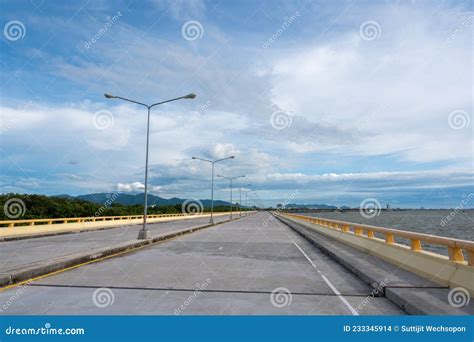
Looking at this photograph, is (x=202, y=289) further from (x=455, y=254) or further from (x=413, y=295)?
(x=455, y=254)

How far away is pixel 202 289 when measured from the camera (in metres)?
10.1

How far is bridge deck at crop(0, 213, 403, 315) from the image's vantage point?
8125 millimetres

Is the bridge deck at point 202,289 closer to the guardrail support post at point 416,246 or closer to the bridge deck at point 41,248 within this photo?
the guardrail support post at point 416,246

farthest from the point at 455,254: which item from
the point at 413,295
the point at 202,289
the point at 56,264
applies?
the point at 56,264

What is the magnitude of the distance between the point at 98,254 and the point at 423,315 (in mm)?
12232

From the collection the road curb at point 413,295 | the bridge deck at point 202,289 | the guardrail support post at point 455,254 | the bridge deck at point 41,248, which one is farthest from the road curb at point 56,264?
the guardrail support post at point 455,254

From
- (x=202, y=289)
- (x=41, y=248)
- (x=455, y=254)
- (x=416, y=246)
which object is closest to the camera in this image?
(x=455, y=254)

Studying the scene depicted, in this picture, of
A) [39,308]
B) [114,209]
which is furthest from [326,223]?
[114,209]

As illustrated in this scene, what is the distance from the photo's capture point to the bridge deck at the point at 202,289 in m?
8.12

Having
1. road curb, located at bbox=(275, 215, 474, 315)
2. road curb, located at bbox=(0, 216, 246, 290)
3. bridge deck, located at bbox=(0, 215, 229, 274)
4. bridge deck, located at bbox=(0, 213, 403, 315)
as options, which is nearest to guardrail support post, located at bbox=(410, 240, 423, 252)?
road curb, located at bbox=(275, 215, 474, 315)

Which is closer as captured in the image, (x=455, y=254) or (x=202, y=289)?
(x=455, y=254)

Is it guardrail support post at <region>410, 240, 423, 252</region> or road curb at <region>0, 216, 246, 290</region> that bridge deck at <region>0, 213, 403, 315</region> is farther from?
guardrail support post at <region>410, 240, 423, 252</region>

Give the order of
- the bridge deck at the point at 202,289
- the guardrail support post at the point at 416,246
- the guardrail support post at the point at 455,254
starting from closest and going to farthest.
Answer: the bridge deck at the point at 202,289, the guardrail support post at the point at 455,254, the guardrail support post at the point at 416,246

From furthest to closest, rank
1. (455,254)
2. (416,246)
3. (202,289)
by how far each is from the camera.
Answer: (416,246) < (202,289) < (455,254)
